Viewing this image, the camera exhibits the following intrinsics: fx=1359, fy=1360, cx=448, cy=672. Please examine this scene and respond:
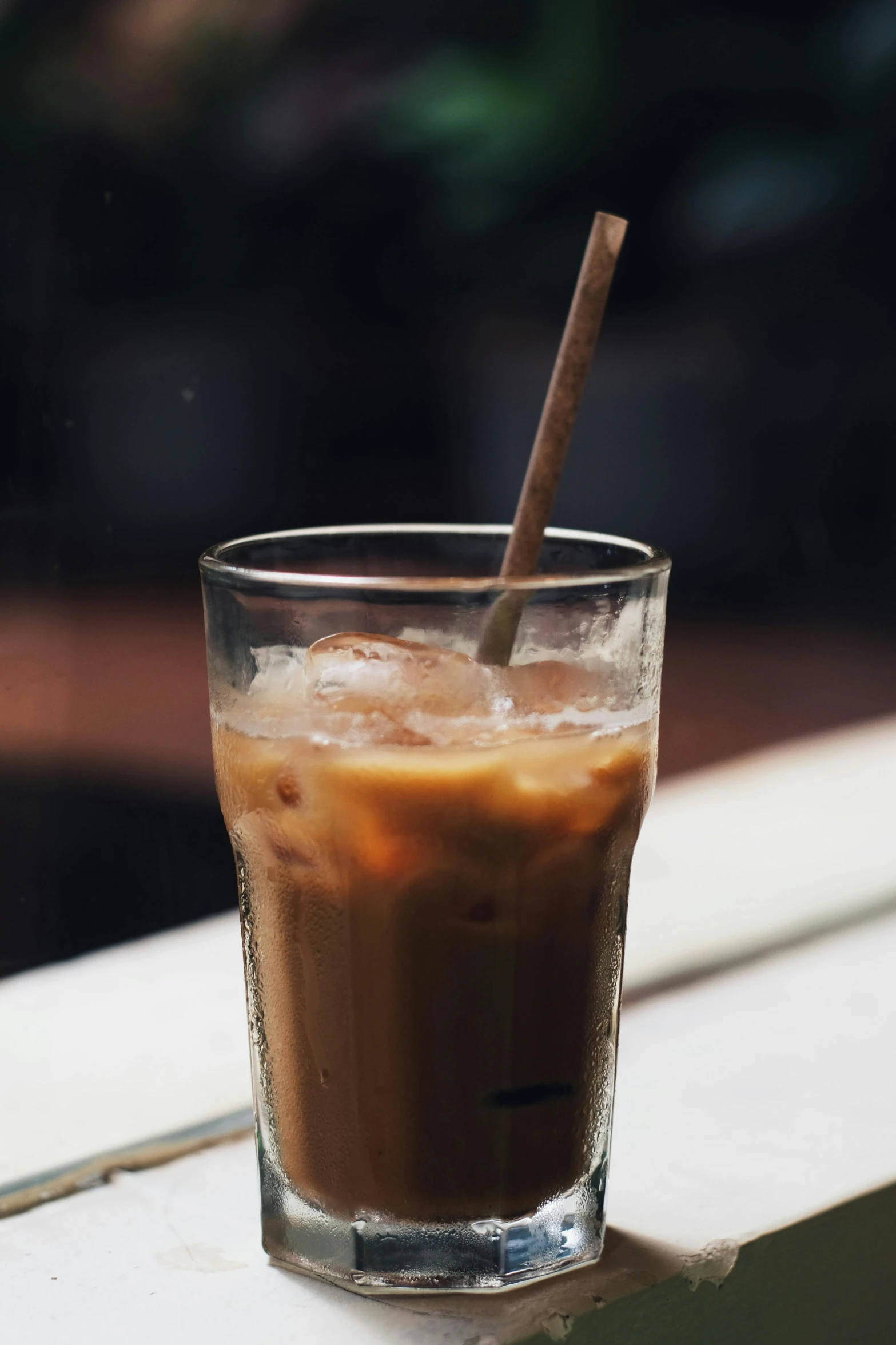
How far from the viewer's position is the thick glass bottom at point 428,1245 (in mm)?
642

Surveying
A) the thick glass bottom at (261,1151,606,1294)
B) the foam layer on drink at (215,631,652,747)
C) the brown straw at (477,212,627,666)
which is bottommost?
the thick glass bottom at (261,1151,606,1294)

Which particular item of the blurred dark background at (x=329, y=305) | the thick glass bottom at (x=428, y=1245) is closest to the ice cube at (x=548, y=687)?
the thick glass bottom at (x=428, y=1245)

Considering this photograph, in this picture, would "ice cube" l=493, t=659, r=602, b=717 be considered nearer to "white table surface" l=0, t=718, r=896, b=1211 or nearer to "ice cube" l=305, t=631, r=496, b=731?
"ice cube" l=305, t=631, r=496, b=731

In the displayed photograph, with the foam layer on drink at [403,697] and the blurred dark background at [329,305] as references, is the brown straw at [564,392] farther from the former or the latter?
the blurred dark background at [329,305]

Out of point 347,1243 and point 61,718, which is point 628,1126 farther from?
point 61,718

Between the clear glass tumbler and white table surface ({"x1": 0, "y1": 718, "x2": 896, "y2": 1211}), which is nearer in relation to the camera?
the clear glass tumbler

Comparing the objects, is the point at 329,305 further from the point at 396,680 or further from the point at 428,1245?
the point at 428,1245

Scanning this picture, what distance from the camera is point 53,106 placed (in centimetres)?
79

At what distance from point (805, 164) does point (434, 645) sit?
0.94m

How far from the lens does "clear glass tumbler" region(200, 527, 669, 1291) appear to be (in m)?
0.60

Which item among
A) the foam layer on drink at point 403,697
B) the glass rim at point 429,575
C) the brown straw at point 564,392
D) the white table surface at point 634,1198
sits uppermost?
the brown straw at point 564,392

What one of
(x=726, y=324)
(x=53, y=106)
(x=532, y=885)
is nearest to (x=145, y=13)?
(x=53, y=106)

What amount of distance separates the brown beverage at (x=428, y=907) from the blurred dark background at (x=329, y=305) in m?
0.27

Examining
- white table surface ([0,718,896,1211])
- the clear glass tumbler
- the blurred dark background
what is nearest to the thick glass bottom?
the clear glass tumbler
